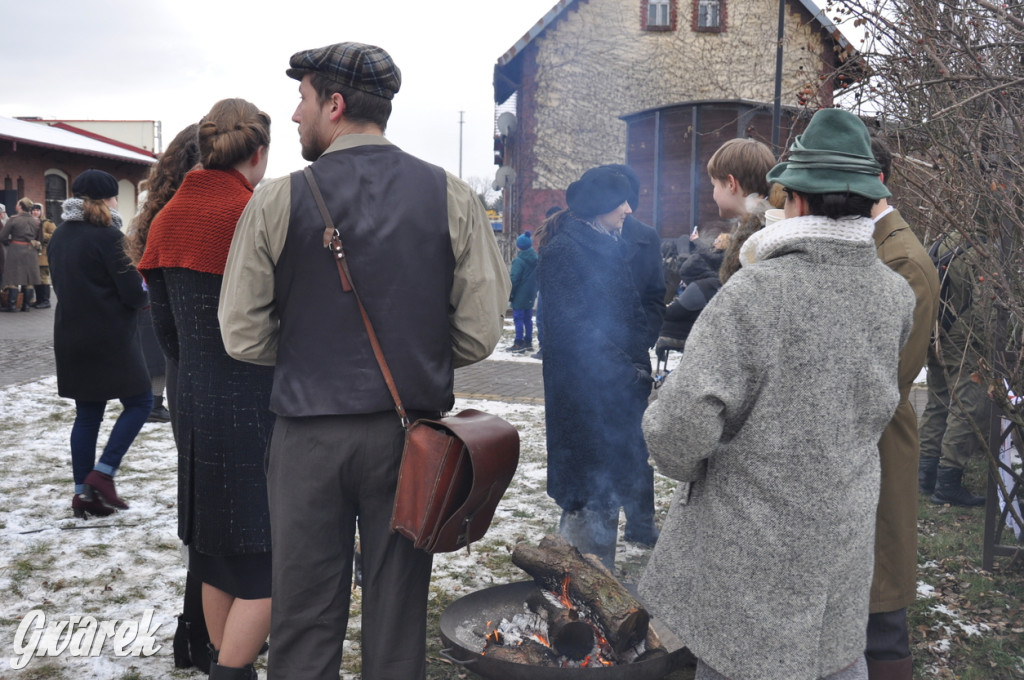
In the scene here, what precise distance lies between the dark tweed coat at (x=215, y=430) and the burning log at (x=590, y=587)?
123 cm

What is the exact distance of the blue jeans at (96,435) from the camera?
16.2 ft

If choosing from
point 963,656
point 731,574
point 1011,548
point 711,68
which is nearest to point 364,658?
point 731,574

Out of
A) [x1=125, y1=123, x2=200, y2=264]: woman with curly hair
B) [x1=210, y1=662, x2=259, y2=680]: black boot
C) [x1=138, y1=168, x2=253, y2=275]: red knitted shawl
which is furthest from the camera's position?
[x1=125, y1=123, x2=200, y2=264]: woman with curly hair

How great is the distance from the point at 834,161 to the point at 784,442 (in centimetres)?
66

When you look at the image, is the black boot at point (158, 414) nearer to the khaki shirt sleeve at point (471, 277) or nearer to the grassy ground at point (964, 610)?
the khaki shirt sleeve at point (471, 277)

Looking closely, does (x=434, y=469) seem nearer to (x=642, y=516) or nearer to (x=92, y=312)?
(x=642, y=516)

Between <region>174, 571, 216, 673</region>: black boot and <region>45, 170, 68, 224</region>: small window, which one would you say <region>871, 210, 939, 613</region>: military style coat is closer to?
<region>174, 571, 216, 673</region>: black boot

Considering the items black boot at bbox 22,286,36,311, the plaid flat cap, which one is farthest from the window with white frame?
the plaid flat cap

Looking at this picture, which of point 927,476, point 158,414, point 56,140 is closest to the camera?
point 927,476

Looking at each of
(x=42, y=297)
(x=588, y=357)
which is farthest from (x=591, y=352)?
(x=42, y=297)

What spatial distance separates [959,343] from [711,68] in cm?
1776

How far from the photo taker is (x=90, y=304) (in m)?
4.81

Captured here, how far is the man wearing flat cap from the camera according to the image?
7.45 feet

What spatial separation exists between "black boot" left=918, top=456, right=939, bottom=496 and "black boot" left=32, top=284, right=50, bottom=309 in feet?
51.0
